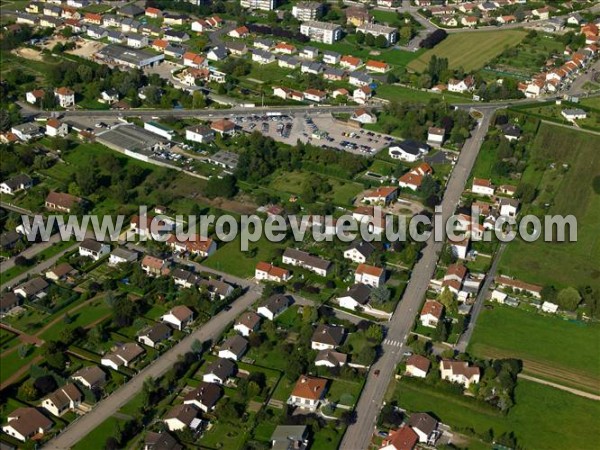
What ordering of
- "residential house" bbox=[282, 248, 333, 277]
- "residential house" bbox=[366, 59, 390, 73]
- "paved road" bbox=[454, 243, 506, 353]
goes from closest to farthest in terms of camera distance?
"paved road" bbox=[454, 243, 506, 353] < "residential house" bbox=[282, 248, 333, 277] < "residential house" bbox=[366, 59, 390, 73]

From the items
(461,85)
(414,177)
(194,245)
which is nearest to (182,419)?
(194,245)

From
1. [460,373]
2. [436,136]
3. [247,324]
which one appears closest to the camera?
[460,373]

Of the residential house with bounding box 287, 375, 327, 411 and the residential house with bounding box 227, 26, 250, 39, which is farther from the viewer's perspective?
the residential house with bounding box 227, 26, 250, 39

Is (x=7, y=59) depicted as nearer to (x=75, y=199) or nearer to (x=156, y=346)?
(x=75, y=199)

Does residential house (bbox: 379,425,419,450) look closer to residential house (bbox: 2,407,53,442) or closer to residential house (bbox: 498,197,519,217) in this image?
residential house (bbox: 2,407,53,442)

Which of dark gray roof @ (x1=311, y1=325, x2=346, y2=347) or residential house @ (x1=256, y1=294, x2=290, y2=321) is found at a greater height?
dark gray roof @ (x1=311, y1=325, x2=346, y2=347)

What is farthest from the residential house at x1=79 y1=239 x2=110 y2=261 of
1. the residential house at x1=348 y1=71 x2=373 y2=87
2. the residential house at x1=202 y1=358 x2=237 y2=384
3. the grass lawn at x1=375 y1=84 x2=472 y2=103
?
the residential house at x1=348 y1=71 x2=373 y2=87

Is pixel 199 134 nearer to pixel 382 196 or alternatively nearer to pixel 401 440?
pixel 382 196
